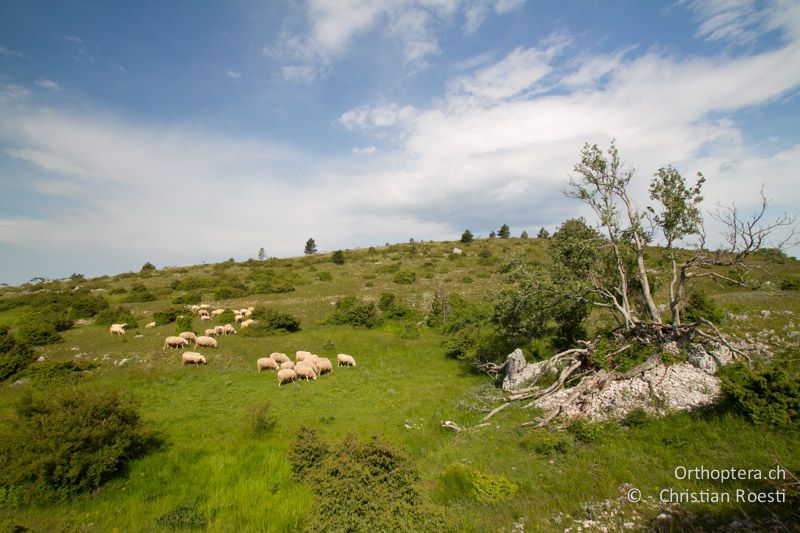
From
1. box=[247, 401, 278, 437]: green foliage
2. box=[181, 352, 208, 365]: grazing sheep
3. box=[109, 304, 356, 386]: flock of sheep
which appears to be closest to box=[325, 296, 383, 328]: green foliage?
box=[109, 304, 356, 386]: flock of sheep

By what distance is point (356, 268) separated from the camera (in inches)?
2731

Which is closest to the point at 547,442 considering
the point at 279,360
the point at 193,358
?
the point at 279,360

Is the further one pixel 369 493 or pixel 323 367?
pixel 323 367

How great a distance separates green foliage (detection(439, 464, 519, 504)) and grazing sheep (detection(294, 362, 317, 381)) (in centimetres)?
1608

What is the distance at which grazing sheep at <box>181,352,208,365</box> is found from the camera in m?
25.3

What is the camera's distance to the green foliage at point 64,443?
29.7 feet

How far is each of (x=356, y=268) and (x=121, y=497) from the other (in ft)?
197

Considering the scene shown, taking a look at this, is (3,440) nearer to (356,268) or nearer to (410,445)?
(410,445)

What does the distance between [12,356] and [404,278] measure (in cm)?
4446

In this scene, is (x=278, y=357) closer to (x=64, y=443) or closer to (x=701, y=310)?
(x=64, y=443)

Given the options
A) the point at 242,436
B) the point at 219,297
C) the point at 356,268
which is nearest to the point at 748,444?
the point at 242,436

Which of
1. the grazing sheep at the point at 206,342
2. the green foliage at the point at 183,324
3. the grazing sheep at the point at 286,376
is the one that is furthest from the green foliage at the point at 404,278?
the grazing sheep at the point at 286,376

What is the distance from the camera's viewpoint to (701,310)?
2023 cm

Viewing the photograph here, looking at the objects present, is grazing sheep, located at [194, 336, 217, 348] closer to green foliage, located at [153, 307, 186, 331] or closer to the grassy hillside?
the grassy hillside
